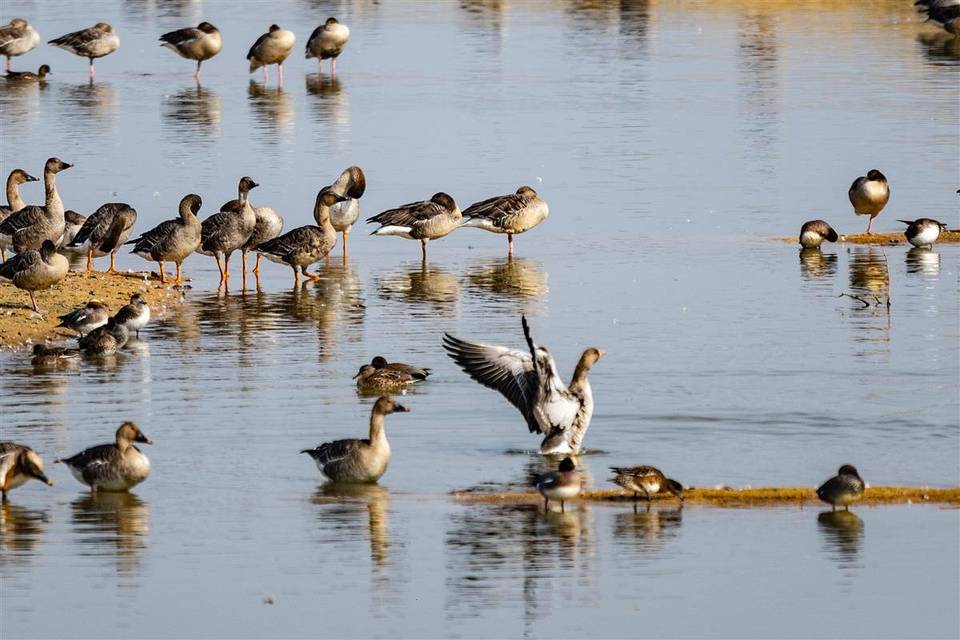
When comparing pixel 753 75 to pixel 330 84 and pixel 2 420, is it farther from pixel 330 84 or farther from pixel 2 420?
pixel 2 420

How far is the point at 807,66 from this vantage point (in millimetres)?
46469

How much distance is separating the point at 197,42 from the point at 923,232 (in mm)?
24849

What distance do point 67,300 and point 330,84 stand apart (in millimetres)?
23252

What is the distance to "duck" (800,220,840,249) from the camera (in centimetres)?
2553

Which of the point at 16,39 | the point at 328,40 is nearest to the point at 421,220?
the point at 328,40

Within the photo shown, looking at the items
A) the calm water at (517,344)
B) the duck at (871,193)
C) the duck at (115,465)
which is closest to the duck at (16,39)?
the calm water at (517,344)

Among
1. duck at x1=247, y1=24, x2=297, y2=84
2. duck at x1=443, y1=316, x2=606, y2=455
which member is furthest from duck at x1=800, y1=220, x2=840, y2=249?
duck at x1=247, y1=24, x2=297, y2=84

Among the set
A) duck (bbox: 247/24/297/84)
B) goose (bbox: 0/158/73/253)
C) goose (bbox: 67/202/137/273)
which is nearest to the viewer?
goose (bbox: 67/202/137/273)

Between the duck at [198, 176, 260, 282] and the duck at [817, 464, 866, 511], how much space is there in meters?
11.5

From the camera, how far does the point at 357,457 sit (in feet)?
48.6

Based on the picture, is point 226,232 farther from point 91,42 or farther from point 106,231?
point 91,42

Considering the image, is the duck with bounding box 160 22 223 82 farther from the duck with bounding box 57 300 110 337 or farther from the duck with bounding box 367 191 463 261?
the duck with bounding box 57 300 110 337

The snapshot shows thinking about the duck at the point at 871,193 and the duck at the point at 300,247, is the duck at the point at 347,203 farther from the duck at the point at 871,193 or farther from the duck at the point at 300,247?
the duck at the point at 871,193

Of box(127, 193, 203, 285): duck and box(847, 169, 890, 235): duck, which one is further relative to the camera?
box(847, 169, 890, 235): duck
